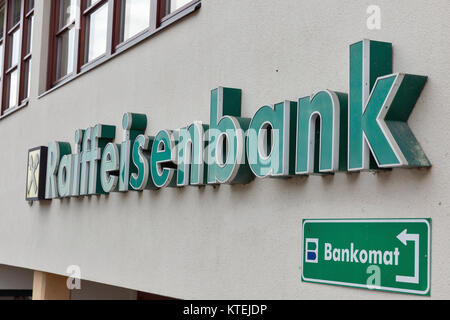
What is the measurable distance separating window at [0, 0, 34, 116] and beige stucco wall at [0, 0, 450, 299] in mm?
2841

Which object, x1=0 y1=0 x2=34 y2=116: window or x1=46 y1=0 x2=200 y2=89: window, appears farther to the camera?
x1=0 y1=0 x2=34 y2=116: window

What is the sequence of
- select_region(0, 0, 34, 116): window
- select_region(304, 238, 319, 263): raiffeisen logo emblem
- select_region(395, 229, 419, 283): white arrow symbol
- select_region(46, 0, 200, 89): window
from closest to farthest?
select_region(395, 229, 419, 283): white arrow symbol, select_region(304, 238, 319, 263): raiffeisen logo emblem, select_region(46, 0, 200, 89): window, select_region(0, 0, 34, 116): window

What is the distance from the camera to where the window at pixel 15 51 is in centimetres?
1048

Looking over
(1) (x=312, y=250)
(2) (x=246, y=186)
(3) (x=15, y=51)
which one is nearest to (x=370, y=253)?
(1) (x=312, y=250)

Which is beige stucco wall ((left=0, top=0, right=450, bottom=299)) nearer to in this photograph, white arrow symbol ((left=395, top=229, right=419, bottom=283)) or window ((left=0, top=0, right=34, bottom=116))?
white arrow symbol ((left=395, top=229, right=419, bottom=283))

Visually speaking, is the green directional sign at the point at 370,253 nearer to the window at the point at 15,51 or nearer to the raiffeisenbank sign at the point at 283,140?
the raiffeisenbank sign at the point at 283,140

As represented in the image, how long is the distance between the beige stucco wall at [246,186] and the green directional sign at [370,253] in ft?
0.18

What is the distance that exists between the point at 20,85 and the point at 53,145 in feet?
9.76

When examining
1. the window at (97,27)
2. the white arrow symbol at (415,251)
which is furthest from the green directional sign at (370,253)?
the window at (97,27)

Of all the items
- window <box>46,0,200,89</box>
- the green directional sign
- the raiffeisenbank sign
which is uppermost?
window <box>46,0,200,89</box>

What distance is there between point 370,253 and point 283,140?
0.86 m

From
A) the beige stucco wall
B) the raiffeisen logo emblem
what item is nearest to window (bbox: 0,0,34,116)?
the beige stucco wall

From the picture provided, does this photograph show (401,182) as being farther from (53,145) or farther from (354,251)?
(53,145)

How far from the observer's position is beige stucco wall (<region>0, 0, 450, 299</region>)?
323 cm
